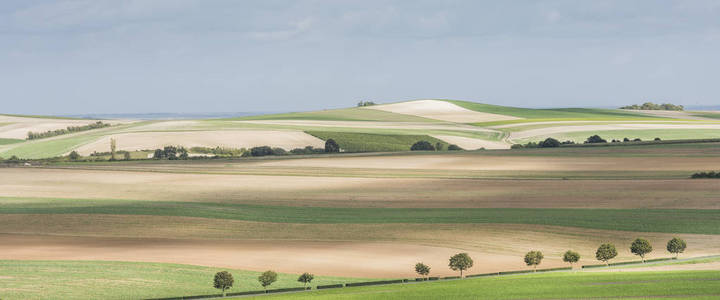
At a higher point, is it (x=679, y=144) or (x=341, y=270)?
(x=679, y=144)

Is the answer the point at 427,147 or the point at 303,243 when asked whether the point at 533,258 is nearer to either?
the point at 303,243

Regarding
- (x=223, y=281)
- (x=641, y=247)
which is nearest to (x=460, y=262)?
(x=641, y=247)

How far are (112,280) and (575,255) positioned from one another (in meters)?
23.8

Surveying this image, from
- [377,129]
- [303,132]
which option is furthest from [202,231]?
[377,129]

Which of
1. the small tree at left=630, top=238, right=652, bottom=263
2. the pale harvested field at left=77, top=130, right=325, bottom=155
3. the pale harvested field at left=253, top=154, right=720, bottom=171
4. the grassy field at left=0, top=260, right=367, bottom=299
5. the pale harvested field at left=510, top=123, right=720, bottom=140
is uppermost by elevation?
the pale harvested field at left=510, top=123, right=720, bottom=140

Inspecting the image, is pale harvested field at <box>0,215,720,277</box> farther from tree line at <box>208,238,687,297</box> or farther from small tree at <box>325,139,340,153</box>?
small tree at <box>325,139,340,153</box>

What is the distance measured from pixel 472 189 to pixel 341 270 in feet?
99.3

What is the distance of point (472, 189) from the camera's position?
2965 inches

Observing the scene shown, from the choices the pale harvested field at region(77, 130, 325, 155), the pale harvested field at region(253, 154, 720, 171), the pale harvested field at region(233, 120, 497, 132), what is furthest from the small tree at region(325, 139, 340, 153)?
the pale harvested field at region(233, 120, 497, 132)

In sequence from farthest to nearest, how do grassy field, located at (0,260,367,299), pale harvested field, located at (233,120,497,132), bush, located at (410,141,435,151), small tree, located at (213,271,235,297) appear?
pale harvested field, located at (233,120,497,132) < bush, located at (410,141,435,151) < small tree, located at (213,271,235,297) < grassy field, located at (0,260,367,299)

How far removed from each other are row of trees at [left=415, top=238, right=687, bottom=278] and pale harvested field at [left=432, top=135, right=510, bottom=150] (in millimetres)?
72206

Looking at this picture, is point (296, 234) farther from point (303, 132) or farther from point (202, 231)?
point (303, 132)

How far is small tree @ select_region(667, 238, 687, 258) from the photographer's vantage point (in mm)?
49031

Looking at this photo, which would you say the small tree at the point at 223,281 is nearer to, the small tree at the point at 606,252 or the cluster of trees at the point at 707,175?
the small tree at the point at 606,252
